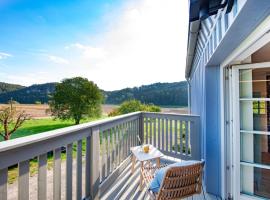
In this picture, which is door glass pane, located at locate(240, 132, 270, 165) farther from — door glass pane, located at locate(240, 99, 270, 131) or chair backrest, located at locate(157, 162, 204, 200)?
chair backrest, located at locate(157, 162, 204, 200)

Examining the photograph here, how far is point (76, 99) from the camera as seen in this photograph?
12.7m

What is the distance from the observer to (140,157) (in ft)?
9.89

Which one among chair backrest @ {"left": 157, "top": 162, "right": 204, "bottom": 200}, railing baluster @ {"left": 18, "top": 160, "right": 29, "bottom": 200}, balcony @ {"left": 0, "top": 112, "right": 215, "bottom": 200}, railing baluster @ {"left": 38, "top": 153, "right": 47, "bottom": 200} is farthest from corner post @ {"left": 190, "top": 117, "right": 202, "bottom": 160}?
railing baluster @ {"left": 18, "top": 160, "right": 29, "bottom": 200}

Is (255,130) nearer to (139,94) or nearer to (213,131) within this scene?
(213,131)

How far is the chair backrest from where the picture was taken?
2027 mm

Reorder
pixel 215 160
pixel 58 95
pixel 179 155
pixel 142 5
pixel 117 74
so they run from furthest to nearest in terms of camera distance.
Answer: pixel 117 74 → pixel 58 95 → pixel 142 5 → pixel 179 155 → pixel 215 160

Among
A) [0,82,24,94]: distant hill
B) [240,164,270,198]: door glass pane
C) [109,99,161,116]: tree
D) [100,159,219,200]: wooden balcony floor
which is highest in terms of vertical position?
[0,82,24,94]: distant hill

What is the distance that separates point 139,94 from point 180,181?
1282cm

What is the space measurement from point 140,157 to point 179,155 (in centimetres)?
162

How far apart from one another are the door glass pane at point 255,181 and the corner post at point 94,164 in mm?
2030

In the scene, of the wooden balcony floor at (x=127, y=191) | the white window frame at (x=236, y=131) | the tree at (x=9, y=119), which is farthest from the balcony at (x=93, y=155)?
the tree at (x=9, y=119)

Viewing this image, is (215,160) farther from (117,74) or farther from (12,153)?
(117,74)

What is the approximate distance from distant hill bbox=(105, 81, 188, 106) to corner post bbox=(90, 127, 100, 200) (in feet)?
33.7

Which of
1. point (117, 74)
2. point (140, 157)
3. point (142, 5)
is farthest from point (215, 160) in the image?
point (117, 74)
